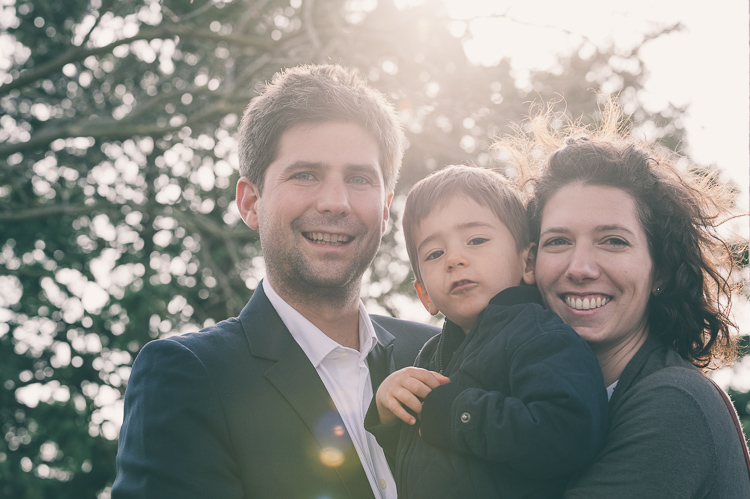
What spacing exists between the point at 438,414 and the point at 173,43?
27.1 ft

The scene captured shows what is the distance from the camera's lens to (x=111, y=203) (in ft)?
21.4

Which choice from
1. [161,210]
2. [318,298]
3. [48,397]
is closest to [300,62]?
[161,210]

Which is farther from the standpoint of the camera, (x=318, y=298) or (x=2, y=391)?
(x=2, y=391)

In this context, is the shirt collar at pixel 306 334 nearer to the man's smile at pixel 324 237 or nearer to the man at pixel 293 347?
the man at pixel 293 347

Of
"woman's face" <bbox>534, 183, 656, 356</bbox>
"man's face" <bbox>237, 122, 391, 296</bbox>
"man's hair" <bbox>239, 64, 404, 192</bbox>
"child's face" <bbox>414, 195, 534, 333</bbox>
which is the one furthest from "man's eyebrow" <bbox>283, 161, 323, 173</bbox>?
"woman's face" <bbox>534, 183, 656, 356</bbox>

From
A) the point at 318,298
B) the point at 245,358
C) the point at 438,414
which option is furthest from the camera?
the point at 318,298

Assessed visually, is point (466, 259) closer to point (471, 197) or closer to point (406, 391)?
point (471, 197)

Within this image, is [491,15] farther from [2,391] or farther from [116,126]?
[2,391]

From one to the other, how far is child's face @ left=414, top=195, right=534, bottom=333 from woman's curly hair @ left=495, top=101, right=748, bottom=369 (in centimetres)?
21

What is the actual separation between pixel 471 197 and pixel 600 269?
545 millimetres

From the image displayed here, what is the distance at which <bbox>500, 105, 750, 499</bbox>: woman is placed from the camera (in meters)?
1.77

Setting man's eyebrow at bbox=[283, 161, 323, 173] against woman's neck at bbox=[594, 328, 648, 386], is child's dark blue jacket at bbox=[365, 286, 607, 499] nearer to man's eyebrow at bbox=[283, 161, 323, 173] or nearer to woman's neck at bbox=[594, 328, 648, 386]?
woman's neck at bbox=[594, 328, 648, 386]

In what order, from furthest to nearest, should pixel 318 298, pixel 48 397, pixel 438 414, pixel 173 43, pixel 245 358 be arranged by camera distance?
pixel 173 43 < pixel 48 397 < pixel 318 298 < pixel 245 358 < pixel 438 414

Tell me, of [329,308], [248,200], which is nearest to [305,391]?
[329,308]
